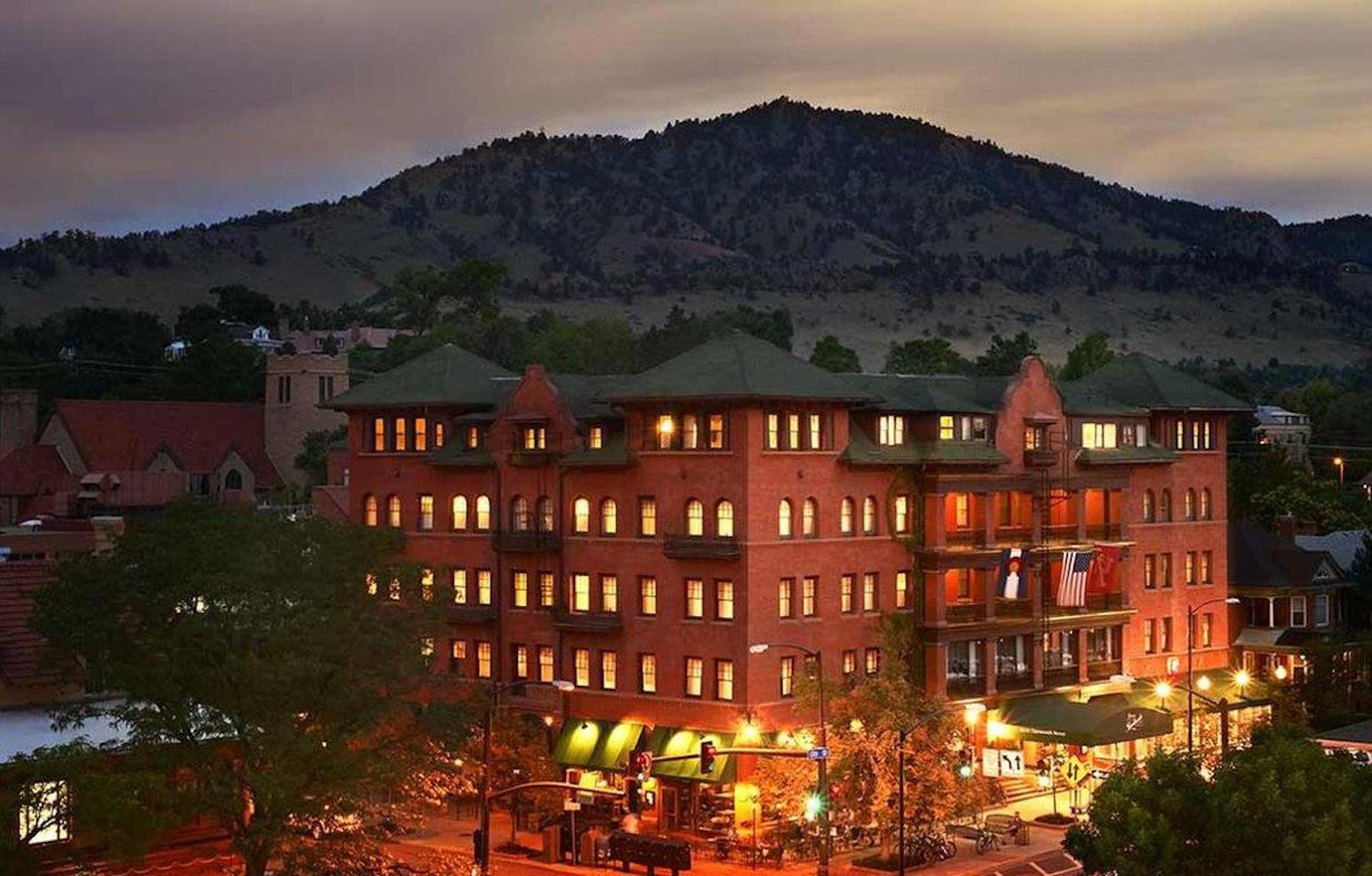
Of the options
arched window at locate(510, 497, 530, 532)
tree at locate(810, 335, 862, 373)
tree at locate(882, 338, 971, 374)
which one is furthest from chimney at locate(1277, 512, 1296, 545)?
tree at locate(882, 338, 971, 374)

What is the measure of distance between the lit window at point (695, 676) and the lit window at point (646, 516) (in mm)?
5818

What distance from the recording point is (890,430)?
93.0 metres

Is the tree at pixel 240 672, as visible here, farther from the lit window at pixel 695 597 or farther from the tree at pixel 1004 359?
the tree at pixel 1004 359

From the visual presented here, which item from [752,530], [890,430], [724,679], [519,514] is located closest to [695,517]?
[752,530]

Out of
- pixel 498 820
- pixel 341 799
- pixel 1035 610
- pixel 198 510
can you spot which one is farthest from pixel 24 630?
pixel 1035 610

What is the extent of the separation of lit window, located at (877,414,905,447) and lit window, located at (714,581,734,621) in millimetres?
10131

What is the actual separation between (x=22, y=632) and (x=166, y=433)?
345ft

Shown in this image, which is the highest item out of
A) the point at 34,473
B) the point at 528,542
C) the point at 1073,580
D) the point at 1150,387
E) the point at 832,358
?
the point at 832,358

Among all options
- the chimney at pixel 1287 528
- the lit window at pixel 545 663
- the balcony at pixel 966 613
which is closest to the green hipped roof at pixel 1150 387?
the chimney at pixel 1287 528

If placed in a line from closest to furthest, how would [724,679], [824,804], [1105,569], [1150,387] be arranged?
[824,804]
[724,679]
[1105,569]
[1150,387]

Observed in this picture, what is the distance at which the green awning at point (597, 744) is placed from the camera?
→ 88.6 meters

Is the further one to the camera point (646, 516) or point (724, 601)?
point (646, 516)

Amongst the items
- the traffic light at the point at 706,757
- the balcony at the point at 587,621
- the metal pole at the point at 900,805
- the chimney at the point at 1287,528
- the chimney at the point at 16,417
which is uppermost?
the chimney at the point at 16,417

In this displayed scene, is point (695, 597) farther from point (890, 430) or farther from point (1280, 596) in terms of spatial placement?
point (1280, 596)
